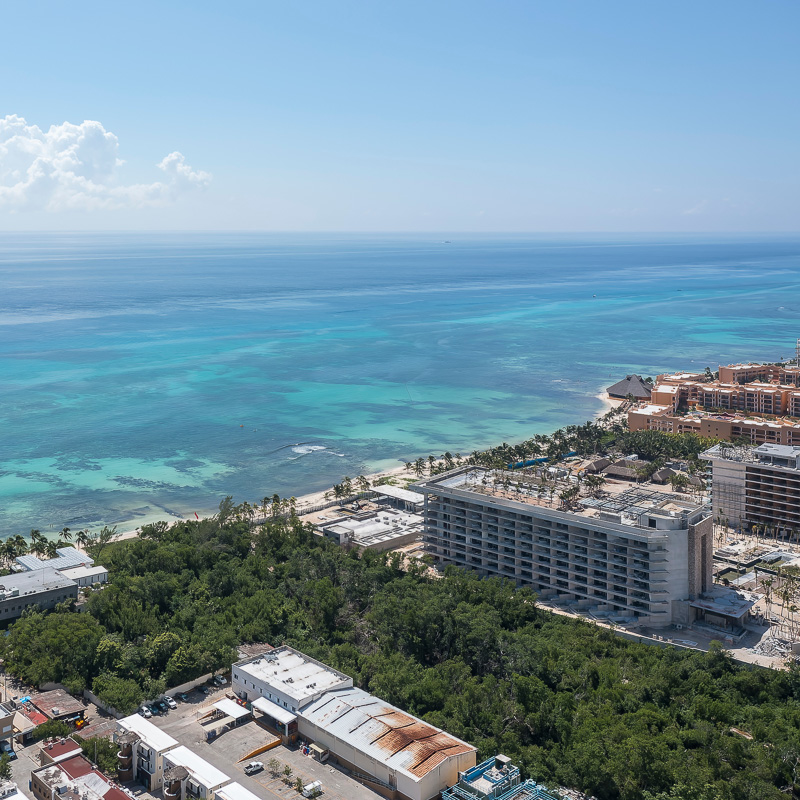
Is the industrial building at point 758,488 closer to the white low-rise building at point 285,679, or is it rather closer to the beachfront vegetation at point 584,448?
the beachfront vegetation at point 584,448

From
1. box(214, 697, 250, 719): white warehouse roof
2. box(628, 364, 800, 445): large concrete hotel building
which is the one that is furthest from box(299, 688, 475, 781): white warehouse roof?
box(628, 364, 800, 445): large concrete hotel building

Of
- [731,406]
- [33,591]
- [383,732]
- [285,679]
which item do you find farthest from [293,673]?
[731,406]

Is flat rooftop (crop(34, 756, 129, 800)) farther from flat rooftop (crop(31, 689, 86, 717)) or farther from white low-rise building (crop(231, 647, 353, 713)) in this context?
white low-rise building (crop(231, 647, 353, 713))

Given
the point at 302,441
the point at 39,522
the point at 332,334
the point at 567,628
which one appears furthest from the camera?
the point at 332,334

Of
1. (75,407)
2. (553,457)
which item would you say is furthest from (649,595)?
(75,407)

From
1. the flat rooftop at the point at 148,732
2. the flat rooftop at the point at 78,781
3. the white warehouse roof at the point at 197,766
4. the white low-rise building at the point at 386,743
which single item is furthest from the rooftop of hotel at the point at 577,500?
the flat rooftop at the point at 78,781

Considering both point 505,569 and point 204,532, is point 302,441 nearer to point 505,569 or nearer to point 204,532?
point 204,532

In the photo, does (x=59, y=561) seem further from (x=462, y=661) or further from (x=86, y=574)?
(x=462, y=661)
